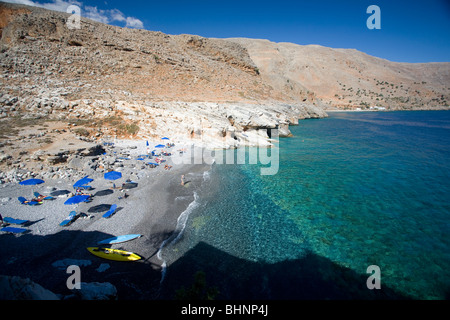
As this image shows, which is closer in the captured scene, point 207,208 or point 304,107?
point 207,208

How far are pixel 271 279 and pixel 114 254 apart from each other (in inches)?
261

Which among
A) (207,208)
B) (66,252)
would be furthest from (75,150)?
(207,208)

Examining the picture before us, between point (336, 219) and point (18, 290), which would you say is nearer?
point (18, 290)

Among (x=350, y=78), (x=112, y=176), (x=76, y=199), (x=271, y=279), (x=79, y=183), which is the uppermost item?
(x=350, y=78)

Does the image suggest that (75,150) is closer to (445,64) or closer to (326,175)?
(326,175)

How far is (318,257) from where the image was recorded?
348 inches

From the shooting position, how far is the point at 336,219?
11.5 meters

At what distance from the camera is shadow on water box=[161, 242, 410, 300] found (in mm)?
7137

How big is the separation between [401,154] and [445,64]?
207m

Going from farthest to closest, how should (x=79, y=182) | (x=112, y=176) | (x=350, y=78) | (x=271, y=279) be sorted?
1. (x=350, y=78)
2. (x=112, y=176)
3. (x=79, y=182)
4. (x=271, y=279)

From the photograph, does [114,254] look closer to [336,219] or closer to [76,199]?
[76,199]
